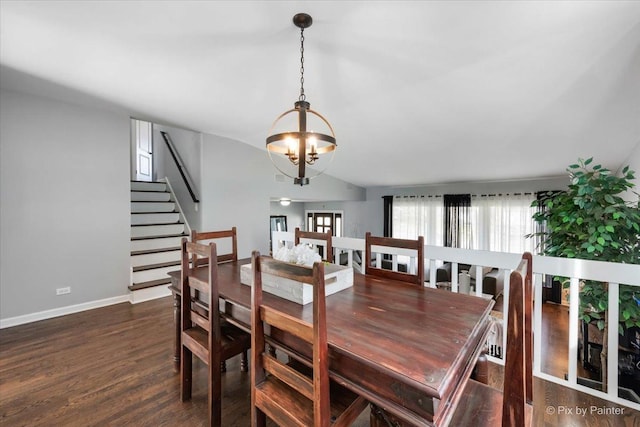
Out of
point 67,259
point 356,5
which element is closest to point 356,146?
point 356,5

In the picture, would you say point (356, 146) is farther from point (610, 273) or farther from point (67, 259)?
point (67, 259)

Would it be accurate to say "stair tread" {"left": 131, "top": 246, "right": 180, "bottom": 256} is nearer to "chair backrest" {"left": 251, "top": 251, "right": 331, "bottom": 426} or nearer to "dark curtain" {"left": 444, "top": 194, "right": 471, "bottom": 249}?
"chair backrest" {"left": 251, "top": 251, "right": 331, "bottom": 426}

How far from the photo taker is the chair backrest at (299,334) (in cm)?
101

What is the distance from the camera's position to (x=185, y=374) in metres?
1.89

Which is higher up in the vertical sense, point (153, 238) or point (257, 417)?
point (153, 238)

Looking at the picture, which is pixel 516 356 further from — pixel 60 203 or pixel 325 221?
pixel 325 221

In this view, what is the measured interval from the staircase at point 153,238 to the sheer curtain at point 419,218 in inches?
206

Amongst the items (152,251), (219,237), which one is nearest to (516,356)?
(219,237)

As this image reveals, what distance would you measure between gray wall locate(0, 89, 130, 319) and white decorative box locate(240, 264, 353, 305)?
2924 millimetres

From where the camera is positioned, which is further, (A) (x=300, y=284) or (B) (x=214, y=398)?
(B) (x=214, y=398)

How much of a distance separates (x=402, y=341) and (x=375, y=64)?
2.30m

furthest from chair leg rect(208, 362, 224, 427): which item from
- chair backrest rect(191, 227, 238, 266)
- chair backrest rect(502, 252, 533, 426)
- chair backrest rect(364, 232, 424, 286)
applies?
chair backrest rect(502, 252, 533, 426)

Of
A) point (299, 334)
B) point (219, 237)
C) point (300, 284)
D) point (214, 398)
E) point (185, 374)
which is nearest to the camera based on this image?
point (299, 334)

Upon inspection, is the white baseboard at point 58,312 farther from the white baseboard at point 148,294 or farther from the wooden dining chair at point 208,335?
the wooden dining chair at point 208,335
